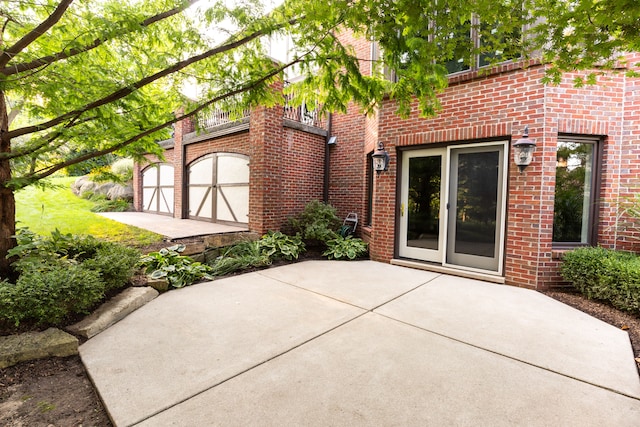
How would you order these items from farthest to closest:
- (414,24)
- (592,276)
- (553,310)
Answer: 1. (592,276)
2. (553,310)
3. (414,24)

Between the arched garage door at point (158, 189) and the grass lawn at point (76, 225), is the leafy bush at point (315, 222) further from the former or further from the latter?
the arched garage door at point (158, 189)

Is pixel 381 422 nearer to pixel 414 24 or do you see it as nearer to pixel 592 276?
pixel 414 24

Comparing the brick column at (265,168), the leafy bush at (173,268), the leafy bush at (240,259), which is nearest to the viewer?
the leafy bush at (173,268)

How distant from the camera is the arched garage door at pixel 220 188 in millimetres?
7801

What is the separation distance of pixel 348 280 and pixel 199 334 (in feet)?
8.20

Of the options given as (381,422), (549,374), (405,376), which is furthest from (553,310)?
(381,422)

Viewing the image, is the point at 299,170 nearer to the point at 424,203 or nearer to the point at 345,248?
the point at 345,248

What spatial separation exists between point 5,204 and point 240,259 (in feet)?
10.4

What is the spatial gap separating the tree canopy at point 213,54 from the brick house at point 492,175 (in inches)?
32.6

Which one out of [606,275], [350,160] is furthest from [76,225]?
[606,275]

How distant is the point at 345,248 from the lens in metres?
6.45

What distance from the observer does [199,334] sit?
9.32 ft

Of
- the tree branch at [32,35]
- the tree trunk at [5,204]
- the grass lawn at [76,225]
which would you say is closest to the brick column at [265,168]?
the grass lawn at [76,225]

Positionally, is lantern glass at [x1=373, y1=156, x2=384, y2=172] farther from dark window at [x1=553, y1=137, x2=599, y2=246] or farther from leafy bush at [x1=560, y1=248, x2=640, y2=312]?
leafy bush at [x1=560, y1=248, x2=640, y2=312]
